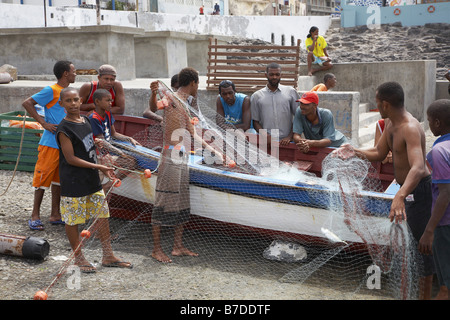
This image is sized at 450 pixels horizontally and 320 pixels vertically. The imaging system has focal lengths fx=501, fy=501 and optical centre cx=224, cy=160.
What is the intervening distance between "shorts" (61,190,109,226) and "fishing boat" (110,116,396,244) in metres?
0.99

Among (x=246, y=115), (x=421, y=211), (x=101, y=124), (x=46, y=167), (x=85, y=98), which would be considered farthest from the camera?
(x=246, y=115)

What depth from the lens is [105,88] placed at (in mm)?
5629

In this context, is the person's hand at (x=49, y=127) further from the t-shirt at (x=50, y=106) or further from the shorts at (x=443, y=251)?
the shorts at (x=443, y=251)

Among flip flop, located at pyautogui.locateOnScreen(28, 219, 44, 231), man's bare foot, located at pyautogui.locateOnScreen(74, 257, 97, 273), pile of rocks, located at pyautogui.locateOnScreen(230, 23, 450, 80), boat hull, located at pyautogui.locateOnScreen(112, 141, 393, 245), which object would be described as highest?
pile of rocks, located at pyautogui.locateOnScreen(230, 23, 450, 80)

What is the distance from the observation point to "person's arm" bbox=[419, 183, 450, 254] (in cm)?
333

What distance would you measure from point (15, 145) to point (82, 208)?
413 centimetres

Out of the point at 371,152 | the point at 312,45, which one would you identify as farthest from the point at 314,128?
the point at 312,45

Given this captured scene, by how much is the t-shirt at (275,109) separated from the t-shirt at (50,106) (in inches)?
Result: 91.0

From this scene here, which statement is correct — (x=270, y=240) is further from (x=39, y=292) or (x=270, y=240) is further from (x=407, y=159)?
(x=39, y=292)

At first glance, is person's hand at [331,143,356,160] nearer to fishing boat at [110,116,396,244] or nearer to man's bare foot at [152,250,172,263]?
fishing boat at [110,116,396,244]

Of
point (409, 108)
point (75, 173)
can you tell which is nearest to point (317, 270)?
point (75, 173)

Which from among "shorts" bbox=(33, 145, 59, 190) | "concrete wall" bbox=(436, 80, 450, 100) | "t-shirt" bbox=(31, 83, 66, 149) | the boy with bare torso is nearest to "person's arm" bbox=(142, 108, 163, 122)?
"t-shirt" bbox=(31, 83, 66, 149)

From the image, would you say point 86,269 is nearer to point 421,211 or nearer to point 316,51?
point 421,211

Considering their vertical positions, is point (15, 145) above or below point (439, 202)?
below
